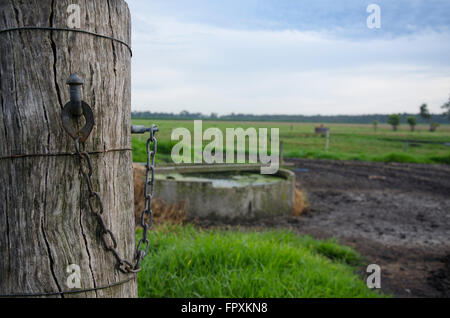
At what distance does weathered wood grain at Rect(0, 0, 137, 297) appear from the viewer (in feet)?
4.15

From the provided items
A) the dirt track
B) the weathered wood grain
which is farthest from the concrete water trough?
the weathered wood grain

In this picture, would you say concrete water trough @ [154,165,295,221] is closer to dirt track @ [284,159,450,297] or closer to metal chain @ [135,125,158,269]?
dirt track @ [284,159,450,297]

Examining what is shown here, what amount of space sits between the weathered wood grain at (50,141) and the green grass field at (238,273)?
2.11 m

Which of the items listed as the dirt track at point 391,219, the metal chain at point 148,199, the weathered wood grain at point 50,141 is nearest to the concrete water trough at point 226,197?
the dirt track at point 391,219

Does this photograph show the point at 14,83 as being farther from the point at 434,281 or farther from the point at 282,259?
the point at 434,281

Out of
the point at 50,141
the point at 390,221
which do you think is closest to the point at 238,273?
the point at 50,141

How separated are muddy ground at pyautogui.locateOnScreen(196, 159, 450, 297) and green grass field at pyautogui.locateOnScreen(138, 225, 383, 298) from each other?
110cm

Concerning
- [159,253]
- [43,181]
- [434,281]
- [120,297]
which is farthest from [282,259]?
[43,181]

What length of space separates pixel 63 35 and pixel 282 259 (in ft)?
10.9

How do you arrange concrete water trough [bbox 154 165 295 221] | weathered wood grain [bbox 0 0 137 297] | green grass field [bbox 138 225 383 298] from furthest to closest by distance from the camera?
1. concrete water trough [bbox 154 165 295 221]
2. green grass field [bbox 138 225 383 298]
3. weathered wood grain [bbox 0 0 137 297]

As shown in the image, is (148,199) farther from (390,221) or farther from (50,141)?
(390,221)

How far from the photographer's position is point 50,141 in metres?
1.28

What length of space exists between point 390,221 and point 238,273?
5.16m

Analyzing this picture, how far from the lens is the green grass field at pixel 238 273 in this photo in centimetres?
331
